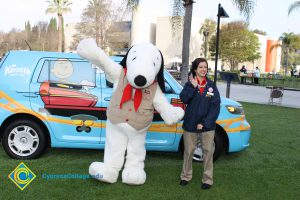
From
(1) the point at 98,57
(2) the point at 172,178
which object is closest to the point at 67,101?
(1) the point at 98,57

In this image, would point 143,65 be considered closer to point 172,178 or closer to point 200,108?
point 200,108

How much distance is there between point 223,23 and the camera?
57.4 meters

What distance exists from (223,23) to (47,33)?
113 ft

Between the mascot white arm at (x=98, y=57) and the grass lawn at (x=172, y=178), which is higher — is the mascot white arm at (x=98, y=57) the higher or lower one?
the higher one

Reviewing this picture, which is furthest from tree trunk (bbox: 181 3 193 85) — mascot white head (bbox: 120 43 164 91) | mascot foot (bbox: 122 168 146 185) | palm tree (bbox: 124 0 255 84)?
mascot foot (bbox: 122 168 146 185)

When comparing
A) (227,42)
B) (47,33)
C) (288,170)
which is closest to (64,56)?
(288,170)

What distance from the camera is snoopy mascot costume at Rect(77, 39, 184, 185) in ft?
14.3

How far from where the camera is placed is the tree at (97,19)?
46.1m

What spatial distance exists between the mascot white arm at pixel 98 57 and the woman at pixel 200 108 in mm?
889

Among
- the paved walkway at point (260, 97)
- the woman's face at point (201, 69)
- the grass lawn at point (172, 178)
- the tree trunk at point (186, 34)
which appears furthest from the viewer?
the paved walkway at point (260, 97)

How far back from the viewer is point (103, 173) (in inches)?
173

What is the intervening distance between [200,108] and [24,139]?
2783mm

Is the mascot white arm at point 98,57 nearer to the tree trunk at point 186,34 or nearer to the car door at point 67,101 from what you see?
the car door at point 67,101

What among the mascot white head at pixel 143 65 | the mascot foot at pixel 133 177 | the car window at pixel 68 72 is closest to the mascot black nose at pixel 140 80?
the mascot white head at pixel 143 65
